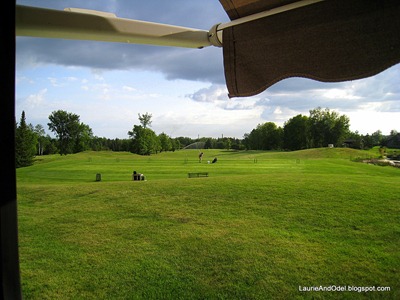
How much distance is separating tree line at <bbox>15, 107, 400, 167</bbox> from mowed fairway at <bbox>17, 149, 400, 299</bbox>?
2.89ft

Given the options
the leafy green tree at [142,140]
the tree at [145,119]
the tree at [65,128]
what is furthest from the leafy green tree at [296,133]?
the tree at [65,128]

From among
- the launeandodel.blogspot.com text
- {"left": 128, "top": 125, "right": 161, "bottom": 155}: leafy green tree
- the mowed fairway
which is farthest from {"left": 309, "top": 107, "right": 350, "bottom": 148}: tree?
{"left": 128, "top": 125, "right": 161, "bottom": 155}: leafy green tree

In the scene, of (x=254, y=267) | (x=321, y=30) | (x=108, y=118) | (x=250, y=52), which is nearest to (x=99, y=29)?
(x=250, y=52)

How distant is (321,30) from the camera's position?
75cm

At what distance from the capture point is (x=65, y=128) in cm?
547

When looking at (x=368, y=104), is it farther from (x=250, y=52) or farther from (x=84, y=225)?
(x=84, y=225)

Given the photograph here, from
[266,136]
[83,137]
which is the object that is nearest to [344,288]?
[266,136]

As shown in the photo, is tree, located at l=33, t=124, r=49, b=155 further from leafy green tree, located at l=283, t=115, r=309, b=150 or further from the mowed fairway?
leafy green tree, located at l=283, t=115, r=309, b=150

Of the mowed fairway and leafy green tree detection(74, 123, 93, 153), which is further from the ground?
leafy green tree detection(74, 123, 93, 153)

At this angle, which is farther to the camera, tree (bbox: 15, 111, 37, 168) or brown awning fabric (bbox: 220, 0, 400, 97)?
tree (bbox: 15, 111, 37, 168)

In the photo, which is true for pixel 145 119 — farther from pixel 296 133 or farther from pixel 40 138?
pixel 296 133

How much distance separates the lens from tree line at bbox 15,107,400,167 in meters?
4.50

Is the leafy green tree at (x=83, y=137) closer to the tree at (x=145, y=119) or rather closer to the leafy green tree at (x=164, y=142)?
the tree at (x=145, y=119)

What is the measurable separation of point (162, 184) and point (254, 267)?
3074 mm
